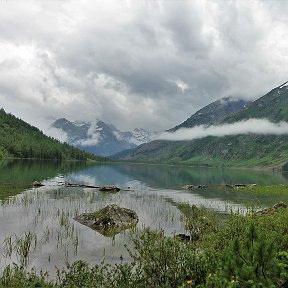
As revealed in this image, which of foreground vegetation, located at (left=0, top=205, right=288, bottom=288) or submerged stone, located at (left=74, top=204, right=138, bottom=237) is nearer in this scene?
foreground vegetation, located at (left=0, top=205, right=288, bottom=288)

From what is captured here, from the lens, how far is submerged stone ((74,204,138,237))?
42938 mm

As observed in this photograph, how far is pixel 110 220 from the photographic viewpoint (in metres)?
45.1

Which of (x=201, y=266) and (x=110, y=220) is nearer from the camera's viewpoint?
(x=201, y=266)

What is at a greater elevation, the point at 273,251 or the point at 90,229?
the point at 273,251

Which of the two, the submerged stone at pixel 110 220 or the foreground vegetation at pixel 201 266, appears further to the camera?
the submerged stone at pixel 110 220

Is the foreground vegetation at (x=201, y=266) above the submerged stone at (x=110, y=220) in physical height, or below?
above

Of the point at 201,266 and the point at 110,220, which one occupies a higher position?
the point at 201,266

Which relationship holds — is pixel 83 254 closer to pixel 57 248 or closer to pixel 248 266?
pixel 57 248

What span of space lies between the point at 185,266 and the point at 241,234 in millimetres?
6818

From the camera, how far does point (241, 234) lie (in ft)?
76.9

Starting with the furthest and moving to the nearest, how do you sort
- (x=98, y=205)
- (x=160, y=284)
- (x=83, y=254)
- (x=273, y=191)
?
1. (x=273, y=191)
2. (x=98, y=205)
3. (x=83, y=254)
4. (x=160, y=284)

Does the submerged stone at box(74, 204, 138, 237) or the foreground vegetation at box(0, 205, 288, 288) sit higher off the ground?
the foreground vegetation at box(0, 205, 288, 288)

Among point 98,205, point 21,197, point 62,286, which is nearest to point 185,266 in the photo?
point 62,286

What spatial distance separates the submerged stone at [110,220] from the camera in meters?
42.9
